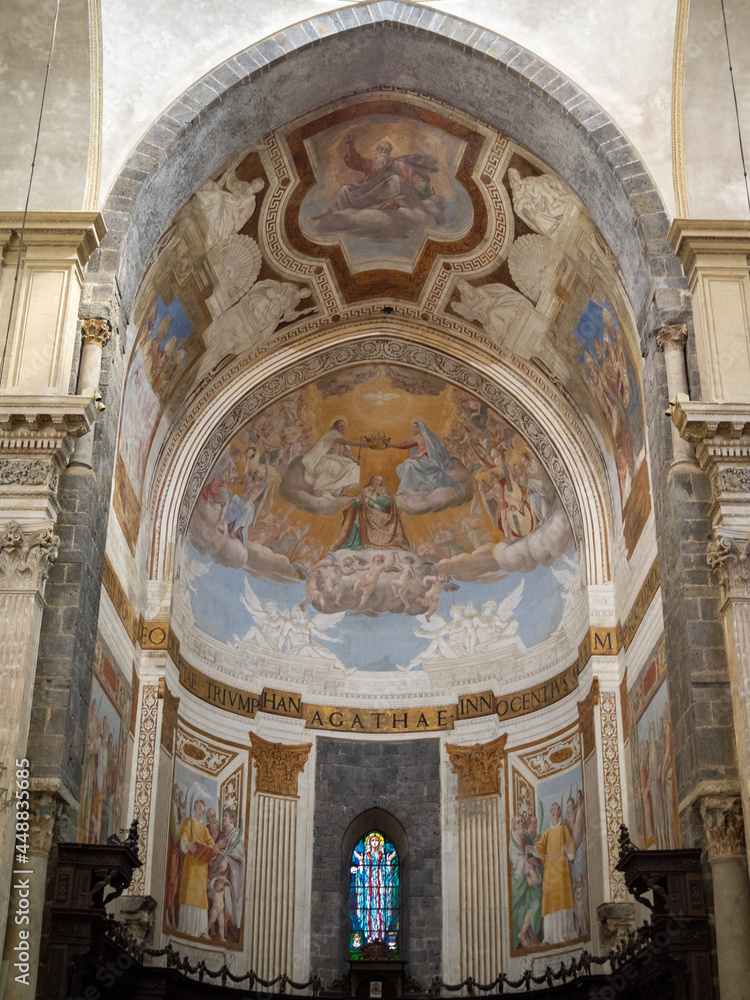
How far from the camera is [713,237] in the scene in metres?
14.3

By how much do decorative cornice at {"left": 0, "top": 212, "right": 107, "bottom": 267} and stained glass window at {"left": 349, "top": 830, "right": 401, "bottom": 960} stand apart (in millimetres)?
10643

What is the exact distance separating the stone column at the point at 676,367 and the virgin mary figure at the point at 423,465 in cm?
746

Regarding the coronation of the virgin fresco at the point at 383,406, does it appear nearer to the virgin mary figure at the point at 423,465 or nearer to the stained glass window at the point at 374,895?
the virgin mary figure at the point at 423,465

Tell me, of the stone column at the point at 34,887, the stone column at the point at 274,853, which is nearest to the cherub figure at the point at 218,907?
the stone column at the point at 274,853

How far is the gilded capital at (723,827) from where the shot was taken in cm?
1169

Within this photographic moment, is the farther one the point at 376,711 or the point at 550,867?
the point at 376,711

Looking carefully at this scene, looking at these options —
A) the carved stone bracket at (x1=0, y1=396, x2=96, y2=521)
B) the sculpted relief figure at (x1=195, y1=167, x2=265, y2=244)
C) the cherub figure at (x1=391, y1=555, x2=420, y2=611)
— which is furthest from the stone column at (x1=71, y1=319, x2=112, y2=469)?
the cherub figure at (x1=391, y1=555, x2=420, y2=611)

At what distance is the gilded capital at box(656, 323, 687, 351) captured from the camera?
14164mm

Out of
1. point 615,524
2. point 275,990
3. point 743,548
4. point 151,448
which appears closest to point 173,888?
point 275,990

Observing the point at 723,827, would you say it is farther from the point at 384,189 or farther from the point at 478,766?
the point at 384,189

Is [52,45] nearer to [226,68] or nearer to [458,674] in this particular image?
[226,68]

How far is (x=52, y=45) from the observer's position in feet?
49.5

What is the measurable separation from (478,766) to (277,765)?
3.11 metres

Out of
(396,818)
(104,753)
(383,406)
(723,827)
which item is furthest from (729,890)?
(383,406)
